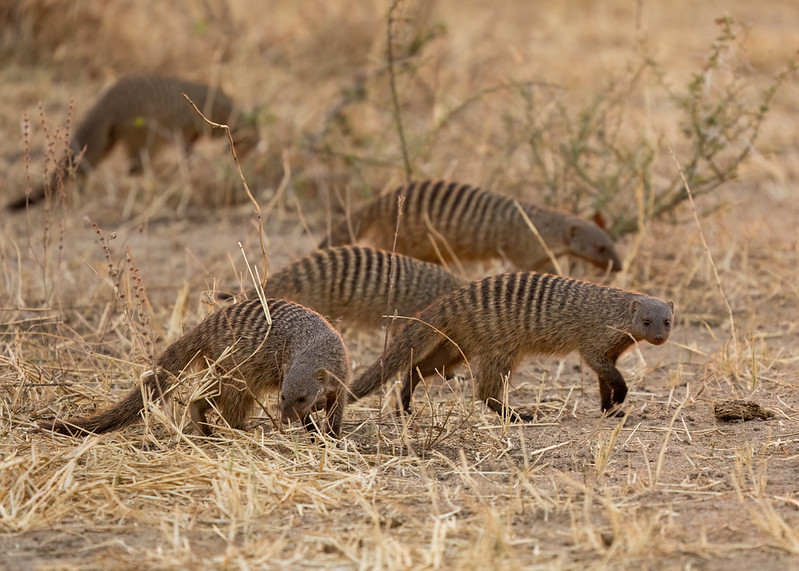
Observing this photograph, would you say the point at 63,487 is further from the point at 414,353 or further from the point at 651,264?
the point at 651,264

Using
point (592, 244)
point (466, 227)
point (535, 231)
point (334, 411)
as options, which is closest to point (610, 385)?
point (334, 411)

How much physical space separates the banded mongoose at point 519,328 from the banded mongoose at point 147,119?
3061 millimetres

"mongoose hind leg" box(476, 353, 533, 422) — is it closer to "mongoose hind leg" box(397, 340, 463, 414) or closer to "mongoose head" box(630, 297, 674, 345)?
"mongoose hind leg" box(397, 340, 463, 414)

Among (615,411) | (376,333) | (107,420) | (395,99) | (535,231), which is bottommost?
(376,333)

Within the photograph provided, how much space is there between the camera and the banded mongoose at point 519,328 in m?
3.74

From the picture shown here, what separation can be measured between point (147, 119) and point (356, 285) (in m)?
2.88

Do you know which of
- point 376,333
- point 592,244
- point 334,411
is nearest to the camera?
point 334,411

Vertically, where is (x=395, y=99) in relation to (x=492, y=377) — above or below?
above

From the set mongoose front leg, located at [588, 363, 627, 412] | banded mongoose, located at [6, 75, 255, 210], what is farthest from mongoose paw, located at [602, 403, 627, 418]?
banded mongoose, located at [6, 75, 255, 210]

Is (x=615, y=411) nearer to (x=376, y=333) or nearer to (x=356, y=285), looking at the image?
(x=356, y=285)

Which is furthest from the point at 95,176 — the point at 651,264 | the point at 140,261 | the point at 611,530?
the point at 611,530

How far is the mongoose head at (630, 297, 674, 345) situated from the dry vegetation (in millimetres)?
227

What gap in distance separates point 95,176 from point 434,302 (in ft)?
11.0

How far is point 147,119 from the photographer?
258 inches
